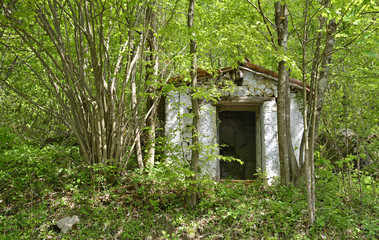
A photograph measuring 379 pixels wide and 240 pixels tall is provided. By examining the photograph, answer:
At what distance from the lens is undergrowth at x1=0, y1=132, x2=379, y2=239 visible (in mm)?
4129

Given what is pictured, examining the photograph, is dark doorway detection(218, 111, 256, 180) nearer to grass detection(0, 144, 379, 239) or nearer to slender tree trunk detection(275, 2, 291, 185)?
slender tree trunk detection(275, 2, 291, 185)

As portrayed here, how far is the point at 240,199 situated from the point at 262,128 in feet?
7.23

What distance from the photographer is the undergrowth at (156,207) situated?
413cm

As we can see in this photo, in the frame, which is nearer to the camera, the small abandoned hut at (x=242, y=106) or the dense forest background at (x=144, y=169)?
the dense forest background at (x=144, y=169)

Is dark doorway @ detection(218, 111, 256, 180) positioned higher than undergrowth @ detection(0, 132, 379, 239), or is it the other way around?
dark doorway @ detection(218, 111, 256, 180)

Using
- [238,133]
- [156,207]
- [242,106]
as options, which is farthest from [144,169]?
[238,133]

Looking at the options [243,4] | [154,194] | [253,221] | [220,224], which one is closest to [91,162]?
[154,194]

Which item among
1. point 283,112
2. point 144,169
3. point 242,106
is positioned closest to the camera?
point 144,169

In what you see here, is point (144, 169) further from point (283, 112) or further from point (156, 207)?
point (283, 112)

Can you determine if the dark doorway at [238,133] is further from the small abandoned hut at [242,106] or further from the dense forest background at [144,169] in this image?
the dense forest background at [144,169]

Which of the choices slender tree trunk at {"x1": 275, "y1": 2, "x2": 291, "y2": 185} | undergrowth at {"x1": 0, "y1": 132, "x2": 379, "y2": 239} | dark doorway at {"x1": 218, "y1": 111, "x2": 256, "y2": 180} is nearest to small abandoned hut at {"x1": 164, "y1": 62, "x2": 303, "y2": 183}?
slender tree trunk at {"x1": 275, "y1": 2, "x2": 291, "y2": 185}

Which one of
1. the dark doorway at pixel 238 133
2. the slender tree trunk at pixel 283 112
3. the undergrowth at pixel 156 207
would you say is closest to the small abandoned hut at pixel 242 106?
the slender tree trunk at pixel 283 112

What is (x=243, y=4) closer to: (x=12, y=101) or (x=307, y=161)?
(x=307, y=161)

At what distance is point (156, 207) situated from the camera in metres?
4.70
